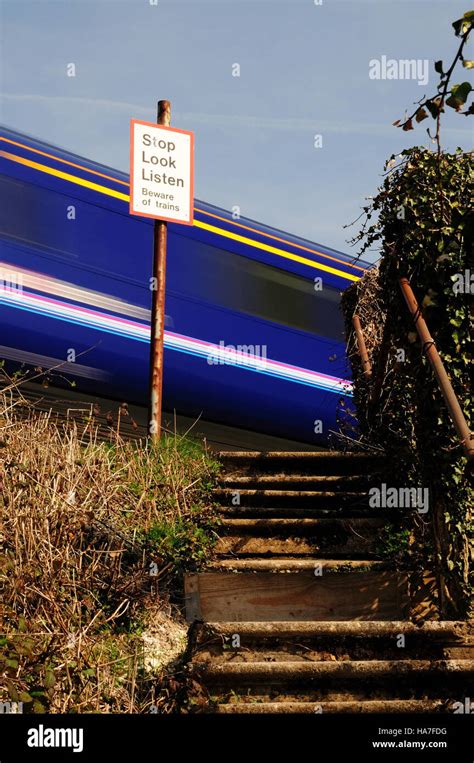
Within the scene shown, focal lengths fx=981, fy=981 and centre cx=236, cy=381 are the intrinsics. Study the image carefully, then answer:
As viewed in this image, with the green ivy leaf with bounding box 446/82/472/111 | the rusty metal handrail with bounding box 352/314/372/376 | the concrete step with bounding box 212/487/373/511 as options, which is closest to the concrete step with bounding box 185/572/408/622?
the concrete step with bounding box 212/487/373/511

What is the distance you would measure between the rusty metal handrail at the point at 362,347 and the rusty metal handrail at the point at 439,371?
108 inches

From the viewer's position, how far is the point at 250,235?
1138 cm

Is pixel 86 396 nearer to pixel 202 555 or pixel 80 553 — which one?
pixel 202 555

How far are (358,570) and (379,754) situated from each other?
2064 millimetres

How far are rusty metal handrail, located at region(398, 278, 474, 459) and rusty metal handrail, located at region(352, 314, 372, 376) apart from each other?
274 centimetres

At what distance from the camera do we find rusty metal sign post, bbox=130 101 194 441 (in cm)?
860

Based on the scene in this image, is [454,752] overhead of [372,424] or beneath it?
beneath

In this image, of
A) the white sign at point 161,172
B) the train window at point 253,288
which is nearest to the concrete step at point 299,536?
the white sign at point 161,172

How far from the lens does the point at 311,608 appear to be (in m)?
5.96

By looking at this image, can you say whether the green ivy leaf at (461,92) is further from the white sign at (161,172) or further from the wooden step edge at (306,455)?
the white sign at (161,172)

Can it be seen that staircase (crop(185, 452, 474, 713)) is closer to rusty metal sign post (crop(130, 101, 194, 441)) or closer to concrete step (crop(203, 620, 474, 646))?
concrete step (crop(203, 620, 474, 646))

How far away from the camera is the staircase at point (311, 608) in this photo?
15.5ft

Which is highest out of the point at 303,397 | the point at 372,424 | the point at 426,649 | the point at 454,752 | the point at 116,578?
the point at 303,397

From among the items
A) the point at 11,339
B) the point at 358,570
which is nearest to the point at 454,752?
the point at 358,570
